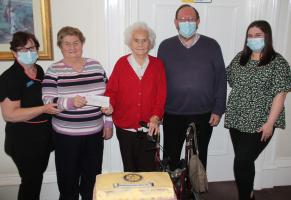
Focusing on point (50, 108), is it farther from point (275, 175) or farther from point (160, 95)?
point (275, 175)

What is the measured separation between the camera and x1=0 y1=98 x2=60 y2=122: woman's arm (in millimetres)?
1972

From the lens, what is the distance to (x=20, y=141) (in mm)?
2025

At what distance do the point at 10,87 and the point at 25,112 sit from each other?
19cm

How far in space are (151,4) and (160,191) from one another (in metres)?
1.76

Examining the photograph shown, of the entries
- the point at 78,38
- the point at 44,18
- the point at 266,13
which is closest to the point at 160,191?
the point at 78,38

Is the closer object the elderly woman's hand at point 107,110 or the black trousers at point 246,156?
the elderly woman's hand at point 107,110

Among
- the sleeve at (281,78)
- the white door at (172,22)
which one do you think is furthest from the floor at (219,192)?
the sleeve at (281,78)

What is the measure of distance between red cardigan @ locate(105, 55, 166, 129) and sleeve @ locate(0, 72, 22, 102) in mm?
614

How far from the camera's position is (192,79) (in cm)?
232

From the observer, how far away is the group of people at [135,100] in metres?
2.05

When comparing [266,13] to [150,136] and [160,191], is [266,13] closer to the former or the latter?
[150,136]

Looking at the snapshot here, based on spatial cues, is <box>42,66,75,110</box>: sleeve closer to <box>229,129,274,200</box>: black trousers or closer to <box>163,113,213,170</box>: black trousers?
<box>163,113,213,170</box>: black trousers

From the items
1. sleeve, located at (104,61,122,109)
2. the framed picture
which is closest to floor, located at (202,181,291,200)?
sleeve, located at (104,61,122,109)

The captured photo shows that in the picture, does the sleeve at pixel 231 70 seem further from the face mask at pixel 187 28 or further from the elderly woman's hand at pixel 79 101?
the elderly woman's hand at pixel 79 101
